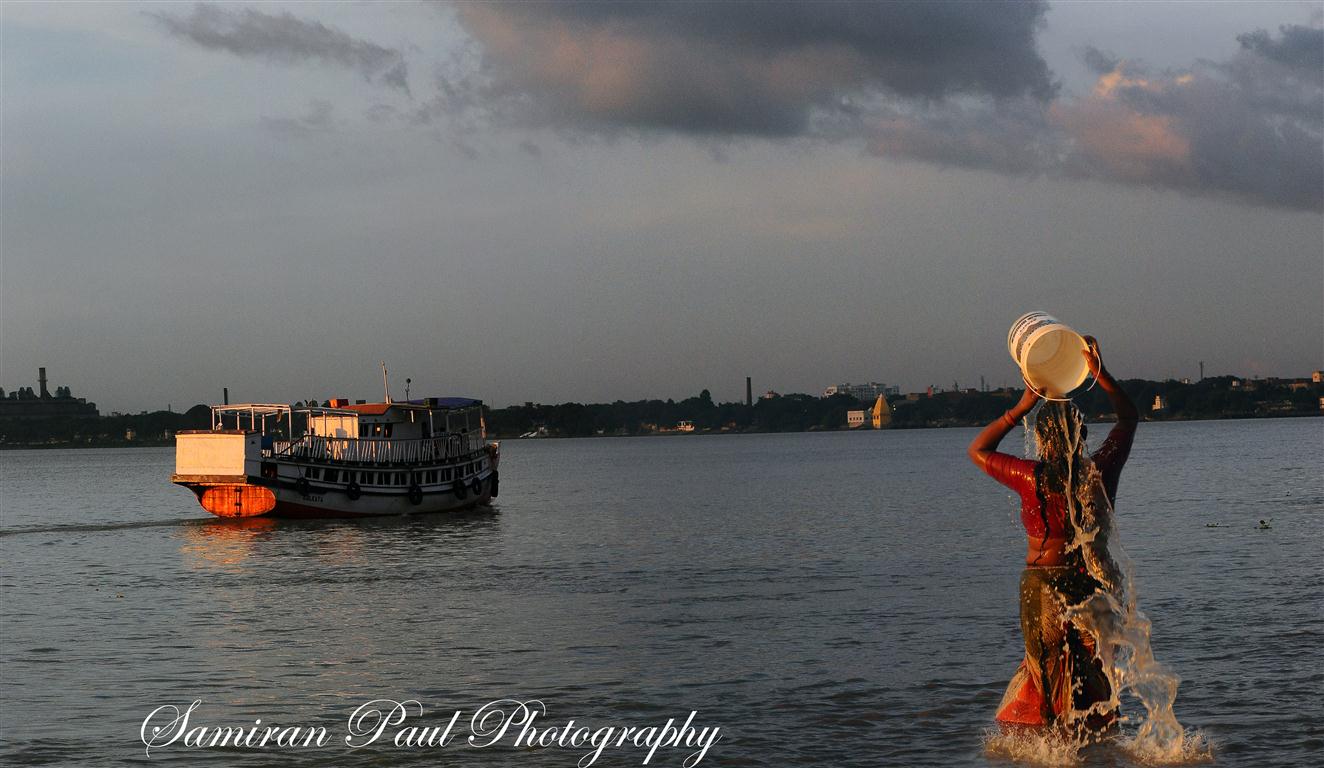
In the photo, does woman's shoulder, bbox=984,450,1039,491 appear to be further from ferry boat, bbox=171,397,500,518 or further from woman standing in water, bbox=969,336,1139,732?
ferry boat, bbox=171,397,500,518

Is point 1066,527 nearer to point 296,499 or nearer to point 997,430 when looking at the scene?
point 997,430

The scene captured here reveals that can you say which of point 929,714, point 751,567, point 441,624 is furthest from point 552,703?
point 751,567

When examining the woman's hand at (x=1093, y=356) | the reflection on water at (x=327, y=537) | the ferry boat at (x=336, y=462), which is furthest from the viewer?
the ferry boat at (x=336, y=462)

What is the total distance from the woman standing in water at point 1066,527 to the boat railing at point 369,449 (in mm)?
43633

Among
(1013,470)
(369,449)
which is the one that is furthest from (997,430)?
(369,449)

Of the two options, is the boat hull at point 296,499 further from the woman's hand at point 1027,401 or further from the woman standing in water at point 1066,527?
the woman's hand at point 1027,401

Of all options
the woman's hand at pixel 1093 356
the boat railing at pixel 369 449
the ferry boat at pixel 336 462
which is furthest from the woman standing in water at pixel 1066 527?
the boat railing at pixel 369 449

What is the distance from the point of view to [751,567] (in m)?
33.3

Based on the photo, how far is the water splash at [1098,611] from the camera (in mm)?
9766

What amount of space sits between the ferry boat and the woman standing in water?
140 ft


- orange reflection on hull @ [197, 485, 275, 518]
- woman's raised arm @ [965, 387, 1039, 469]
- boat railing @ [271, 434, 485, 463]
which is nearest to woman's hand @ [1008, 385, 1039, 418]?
woman's raised arm @ [965, 387, 1039, 469]

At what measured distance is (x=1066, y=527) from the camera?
9.90 metres

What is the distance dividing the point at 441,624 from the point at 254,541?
80.5 ft

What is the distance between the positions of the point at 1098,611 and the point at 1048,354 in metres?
2.01
